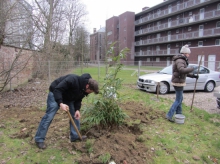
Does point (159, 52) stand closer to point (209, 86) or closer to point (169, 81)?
point (209, 86)

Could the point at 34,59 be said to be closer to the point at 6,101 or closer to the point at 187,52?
the point at 6,101

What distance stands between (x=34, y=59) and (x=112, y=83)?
338 inches

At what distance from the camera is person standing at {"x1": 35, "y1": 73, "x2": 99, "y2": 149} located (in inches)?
114

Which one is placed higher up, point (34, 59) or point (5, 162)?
point (34, 59)

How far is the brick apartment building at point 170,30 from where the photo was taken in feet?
86.7

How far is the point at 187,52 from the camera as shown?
4.65 metres

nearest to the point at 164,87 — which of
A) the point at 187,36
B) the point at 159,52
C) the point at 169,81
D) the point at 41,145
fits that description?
the point at 169,81

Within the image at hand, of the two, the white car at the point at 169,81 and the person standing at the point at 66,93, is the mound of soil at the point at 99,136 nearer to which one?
the person standing at the point at 66,93

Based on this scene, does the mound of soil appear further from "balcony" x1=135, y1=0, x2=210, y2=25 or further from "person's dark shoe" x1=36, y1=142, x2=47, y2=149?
"balcony" x1=135, y1=0, x2=210, y2=25

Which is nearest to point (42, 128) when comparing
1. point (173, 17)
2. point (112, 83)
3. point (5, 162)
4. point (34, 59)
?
point (5, 162)

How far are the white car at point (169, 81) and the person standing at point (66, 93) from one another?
5825 millimetres

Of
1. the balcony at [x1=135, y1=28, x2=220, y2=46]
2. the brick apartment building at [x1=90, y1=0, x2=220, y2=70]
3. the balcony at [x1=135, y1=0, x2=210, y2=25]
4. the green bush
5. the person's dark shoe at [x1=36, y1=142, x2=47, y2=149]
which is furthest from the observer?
the balcony at [x1=135, y1=0, x2=210, y2=25]

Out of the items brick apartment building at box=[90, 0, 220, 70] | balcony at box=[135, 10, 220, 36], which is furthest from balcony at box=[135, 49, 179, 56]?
balcony at box=[135, 10, 220, 36]

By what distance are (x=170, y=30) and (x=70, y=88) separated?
3581 cm
